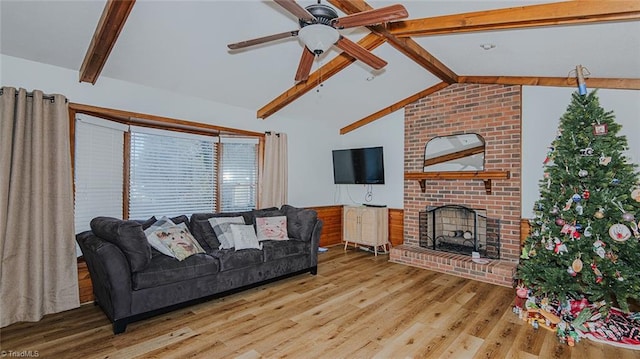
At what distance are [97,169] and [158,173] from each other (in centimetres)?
73

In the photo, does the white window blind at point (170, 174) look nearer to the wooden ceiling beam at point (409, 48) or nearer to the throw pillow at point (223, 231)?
the throw pillow at point (223, 231)

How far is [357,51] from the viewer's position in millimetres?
2727

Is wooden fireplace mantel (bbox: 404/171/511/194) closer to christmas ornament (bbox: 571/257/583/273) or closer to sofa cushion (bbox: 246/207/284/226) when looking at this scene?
christmas ornament (bbox: 571/257/583/273)

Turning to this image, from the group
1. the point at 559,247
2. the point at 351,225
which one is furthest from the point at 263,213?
the point at 559,247

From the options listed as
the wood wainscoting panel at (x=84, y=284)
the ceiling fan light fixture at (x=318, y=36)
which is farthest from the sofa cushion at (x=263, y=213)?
Answer: the ceiling fan light fixture at (x=318, y=36)

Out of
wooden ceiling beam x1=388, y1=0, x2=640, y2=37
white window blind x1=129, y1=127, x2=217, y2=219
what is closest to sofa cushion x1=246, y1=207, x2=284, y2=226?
white window blind x1=129, y1=127, x2=217, y2=219

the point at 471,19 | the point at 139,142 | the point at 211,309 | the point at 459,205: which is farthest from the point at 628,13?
the point at 139,142

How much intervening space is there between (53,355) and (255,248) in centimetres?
196

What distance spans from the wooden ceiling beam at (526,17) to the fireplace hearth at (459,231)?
2.83m

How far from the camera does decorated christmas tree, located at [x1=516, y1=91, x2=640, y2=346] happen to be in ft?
9.14

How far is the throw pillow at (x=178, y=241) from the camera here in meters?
3.29

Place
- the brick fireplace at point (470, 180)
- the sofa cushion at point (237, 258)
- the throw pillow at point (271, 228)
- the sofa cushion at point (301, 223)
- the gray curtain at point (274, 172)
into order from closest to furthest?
the sofa cushion at point (237, 258) → the throw pillow at point (271, 228) → the sofa cushion at point (301, 223) → the brick fireplace at point (470, 180) → the gray curtain at point (274, 172)

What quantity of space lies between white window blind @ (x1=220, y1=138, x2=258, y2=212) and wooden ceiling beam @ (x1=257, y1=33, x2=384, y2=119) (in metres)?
0.64

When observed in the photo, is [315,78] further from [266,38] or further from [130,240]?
[130,240]
